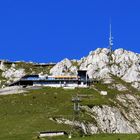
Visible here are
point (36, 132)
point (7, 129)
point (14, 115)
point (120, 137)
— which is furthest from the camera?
point (14, 115)

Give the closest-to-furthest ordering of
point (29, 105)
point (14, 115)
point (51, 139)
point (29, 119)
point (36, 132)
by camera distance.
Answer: point (51, 139)
point (36, 132)
point (29, 119)
point (14, 115)
point (29, 105)

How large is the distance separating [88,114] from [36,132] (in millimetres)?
61383

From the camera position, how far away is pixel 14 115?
576 ft

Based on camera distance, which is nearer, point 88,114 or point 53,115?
point 53,115

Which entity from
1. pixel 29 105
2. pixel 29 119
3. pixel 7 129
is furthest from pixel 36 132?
pixel 29 105

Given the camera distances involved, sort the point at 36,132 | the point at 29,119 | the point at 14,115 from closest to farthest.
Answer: the point at 36,132 < the point at 29,119 < the point at 14,115

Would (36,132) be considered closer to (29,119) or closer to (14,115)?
(29,119)

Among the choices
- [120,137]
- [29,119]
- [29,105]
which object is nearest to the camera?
[120,137]

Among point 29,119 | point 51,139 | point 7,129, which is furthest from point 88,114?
point 51,139

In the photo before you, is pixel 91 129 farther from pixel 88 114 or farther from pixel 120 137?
pixel 120 137

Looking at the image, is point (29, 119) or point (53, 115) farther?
point (53, 115)

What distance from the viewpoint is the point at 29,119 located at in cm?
16475

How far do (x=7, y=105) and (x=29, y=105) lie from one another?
279 inches

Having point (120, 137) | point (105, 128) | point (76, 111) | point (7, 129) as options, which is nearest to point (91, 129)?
point (76, 111)
